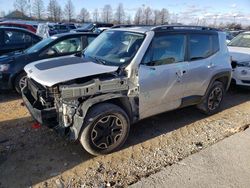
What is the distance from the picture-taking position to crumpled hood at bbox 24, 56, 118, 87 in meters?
3.68

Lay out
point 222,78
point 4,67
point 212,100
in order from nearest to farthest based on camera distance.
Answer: point 212,100 → point 222,78 → point 4,67

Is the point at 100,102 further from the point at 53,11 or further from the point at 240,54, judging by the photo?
the point at 53,11

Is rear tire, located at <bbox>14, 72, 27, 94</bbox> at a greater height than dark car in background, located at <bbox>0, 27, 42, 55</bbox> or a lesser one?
lesser

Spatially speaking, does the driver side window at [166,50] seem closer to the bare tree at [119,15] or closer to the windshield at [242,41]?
the windshield at [242,41]

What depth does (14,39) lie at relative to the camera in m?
8.58

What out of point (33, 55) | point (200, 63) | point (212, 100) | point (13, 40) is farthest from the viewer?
point (13, 40)

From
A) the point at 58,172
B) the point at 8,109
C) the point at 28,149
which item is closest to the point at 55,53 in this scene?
the point at 8,109

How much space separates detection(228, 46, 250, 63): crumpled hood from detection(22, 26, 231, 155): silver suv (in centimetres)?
266

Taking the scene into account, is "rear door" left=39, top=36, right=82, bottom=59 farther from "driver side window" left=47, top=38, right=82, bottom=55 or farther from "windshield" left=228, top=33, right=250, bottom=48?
"windshield" left=228, top=33, right=250, bottom=48

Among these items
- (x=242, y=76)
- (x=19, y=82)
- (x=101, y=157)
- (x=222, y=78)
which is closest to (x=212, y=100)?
(x=222, y=78)

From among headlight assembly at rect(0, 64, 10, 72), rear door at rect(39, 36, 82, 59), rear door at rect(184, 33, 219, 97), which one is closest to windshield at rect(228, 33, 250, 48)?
rear door at rect(184, 33, 219, 97)

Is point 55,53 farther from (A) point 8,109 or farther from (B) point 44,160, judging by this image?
(B) point 44,160

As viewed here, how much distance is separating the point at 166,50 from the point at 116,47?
0.84m

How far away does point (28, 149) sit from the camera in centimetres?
413
